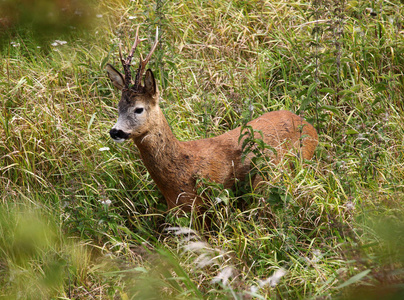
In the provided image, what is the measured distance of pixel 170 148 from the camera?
3596mm

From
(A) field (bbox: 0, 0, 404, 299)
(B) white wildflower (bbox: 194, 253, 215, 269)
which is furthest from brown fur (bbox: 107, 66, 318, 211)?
(B) white wildflower (bbox: 194, 253, 215, 269)

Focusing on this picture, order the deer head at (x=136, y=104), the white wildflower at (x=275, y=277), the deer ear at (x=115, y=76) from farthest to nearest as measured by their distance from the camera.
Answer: the deer ear at (x=115, y=76) < the deer head at (x=136, y=104) < the white wildflower at (x=275, y=277)

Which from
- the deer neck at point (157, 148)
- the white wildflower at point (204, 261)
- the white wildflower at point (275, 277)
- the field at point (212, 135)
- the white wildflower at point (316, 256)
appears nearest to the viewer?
the white wildflower at point (275, 277)

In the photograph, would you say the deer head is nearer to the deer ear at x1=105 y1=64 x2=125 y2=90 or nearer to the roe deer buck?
the roe deer buck

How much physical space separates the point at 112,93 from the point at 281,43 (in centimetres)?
178

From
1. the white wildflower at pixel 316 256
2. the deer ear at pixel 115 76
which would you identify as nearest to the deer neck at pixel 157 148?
the deer ear at pixel 115 76

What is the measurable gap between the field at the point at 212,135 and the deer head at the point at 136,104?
0.41 m

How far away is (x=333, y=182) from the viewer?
11.5 ft

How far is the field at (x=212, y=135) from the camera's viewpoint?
2.84 m

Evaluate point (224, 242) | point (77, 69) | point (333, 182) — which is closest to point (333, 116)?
point (333, 182)

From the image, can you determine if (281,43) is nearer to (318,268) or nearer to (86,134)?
(86,134)

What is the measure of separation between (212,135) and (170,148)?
830mm

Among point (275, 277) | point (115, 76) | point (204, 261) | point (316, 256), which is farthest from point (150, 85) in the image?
point (275, 277)

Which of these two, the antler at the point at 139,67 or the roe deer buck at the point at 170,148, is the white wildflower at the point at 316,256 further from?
the antler at the point at 139,67
